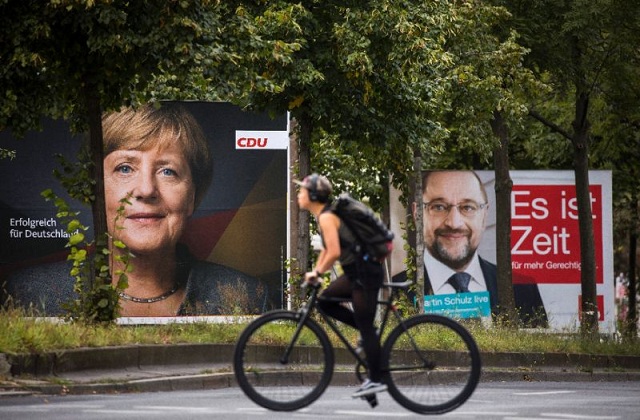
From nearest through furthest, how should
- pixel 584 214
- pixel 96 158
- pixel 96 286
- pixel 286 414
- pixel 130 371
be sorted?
pixel 286 414
pixel 130 371
pixel 96 286
pixel 96 158
pixel 584 214

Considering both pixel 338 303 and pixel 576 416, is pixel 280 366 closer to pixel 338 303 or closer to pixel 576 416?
pixel 338 303

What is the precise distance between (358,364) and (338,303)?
0.48 m

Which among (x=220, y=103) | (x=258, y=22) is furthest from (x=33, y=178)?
(x=258, y=22)

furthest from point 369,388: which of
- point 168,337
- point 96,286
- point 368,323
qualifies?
point 96,286

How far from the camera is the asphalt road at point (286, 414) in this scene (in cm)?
1026

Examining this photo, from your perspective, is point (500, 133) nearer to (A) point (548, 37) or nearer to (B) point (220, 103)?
(A) point (548, 37)

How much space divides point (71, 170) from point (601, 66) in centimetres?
1268

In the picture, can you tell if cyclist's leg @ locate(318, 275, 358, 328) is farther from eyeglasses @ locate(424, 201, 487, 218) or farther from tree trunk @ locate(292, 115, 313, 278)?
eyeglasses @ locate(424, 201, 487, 218)

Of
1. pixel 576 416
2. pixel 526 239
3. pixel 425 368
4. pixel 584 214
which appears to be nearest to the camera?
pixel 425 368

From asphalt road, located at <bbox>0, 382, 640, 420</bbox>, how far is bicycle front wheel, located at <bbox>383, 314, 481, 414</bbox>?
0.34 m

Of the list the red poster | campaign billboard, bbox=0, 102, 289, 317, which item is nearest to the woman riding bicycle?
campaign billboard, bbox=0, 102, 289, 317

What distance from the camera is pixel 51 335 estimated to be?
47.4ft

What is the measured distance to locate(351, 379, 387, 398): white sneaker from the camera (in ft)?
31.6

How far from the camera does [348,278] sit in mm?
9828
